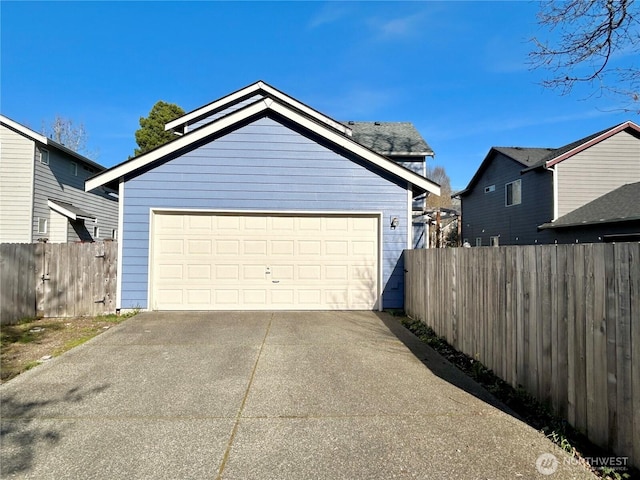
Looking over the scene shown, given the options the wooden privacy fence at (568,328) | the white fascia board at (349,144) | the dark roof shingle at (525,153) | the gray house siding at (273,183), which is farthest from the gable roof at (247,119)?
the dark roof shingle at (525,153)

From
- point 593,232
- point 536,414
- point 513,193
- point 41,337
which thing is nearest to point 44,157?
point 41,337

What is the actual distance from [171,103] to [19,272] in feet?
74.3

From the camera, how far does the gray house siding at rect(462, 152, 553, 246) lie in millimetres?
15498

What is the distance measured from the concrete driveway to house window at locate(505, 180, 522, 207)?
50.0 ft

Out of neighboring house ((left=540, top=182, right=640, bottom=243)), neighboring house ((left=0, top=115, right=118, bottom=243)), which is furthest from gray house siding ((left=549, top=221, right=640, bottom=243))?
neighboring house ((left=0, top=115, right=118, bottom=243))

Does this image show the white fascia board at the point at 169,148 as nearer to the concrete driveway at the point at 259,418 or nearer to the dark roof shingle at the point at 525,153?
the concrete driveway at the point at 259,418

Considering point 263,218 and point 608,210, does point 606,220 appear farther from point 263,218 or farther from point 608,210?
point 263,218

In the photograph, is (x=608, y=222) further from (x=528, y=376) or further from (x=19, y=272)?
(x=19, y=272)

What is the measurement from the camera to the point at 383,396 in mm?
3562

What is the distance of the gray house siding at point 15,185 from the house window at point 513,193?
2172 centimetres

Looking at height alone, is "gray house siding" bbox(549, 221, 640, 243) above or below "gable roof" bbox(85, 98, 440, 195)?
below

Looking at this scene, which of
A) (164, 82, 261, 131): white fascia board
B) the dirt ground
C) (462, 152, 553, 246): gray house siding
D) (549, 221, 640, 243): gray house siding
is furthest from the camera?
(462, 152, 553, 246): gray house siding

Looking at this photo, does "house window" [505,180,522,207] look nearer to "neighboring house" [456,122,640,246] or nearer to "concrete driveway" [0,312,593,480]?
"neighboring house" [456,122,640,246]

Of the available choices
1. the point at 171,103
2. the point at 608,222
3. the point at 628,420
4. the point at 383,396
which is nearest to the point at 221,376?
the point at 383,396
